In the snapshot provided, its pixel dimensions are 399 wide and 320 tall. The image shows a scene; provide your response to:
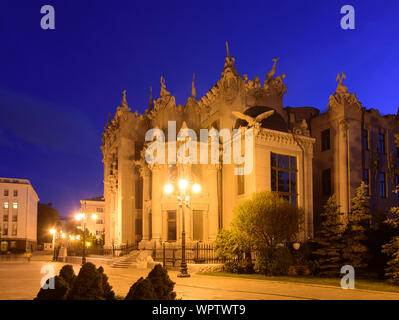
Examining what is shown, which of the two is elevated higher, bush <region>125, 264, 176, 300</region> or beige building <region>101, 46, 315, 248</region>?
beige building <region>101, 46, 315, 248</region>

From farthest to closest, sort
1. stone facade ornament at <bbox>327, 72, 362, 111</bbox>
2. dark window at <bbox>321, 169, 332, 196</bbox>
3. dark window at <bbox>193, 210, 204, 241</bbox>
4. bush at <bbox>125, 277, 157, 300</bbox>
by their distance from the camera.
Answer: dark window at <bbox>321, 169, 332, 196</bbox> < stone facade ornament at <bbox>327, 72, 362, 111</bbox> < dark window at <bbox>193, 210, 204, 241</bbox> < bush at <bbox>125, 277, 157, 300</bbox>

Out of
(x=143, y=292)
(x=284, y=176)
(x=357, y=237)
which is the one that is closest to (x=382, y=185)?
(x=284, y=176)

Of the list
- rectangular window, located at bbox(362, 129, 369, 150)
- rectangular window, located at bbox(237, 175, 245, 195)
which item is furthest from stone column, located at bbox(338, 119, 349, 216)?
rectangular window, located at bbox(237, 175, 245, 195)

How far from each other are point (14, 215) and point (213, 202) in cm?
7441

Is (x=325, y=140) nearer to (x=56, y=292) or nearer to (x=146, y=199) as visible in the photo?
(x=146, y=199)

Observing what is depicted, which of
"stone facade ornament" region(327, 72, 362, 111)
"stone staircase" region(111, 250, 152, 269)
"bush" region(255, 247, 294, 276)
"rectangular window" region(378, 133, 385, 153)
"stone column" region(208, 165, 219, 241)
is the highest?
"stone facade ornament" region(327, 72, 362, 111)

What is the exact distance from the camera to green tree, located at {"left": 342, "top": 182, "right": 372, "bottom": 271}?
80.6 feet

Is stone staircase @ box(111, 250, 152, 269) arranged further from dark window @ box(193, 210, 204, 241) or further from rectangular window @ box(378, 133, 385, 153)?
rectangular window @ box(378, 133, 385, 153)

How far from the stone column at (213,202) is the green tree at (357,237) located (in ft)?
48.6

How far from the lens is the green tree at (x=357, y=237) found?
2458 centimetres

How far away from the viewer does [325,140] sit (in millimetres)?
42531

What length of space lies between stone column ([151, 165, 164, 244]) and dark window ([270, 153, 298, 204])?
11.3 metres
